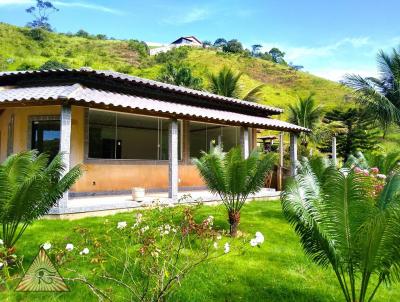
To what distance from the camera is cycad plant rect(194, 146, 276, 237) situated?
8234 mm

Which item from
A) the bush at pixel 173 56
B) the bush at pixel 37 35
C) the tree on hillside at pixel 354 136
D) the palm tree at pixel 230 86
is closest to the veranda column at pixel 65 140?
the palm tree at pixel 230 86

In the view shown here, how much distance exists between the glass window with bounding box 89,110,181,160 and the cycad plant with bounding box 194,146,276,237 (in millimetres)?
5091

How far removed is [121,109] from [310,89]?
58.3m

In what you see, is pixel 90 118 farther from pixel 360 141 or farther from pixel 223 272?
pixel 360 141

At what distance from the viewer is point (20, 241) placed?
7.73 meters

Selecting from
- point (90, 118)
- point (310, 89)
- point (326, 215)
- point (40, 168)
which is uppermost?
point (310, 89)

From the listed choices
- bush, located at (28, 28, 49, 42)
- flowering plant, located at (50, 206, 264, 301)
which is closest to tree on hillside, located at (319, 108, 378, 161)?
flowering plant, located at (50, 206, 264, 301)

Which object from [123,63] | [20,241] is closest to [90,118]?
[20,241]

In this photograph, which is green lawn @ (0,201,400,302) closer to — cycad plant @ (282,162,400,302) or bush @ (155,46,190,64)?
cycad plant @ (282,162,400,302)

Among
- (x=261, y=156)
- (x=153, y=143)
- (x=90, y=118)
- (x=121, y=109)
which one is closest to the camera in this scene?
(x=261, y=156)

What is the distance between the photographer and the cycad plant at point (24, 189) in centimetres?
594

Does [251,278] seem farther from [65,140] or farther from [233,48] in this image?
[233,48]

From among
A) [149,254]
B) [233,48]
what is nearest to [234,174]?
[149,254]

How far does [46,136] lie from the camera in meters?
12.3
